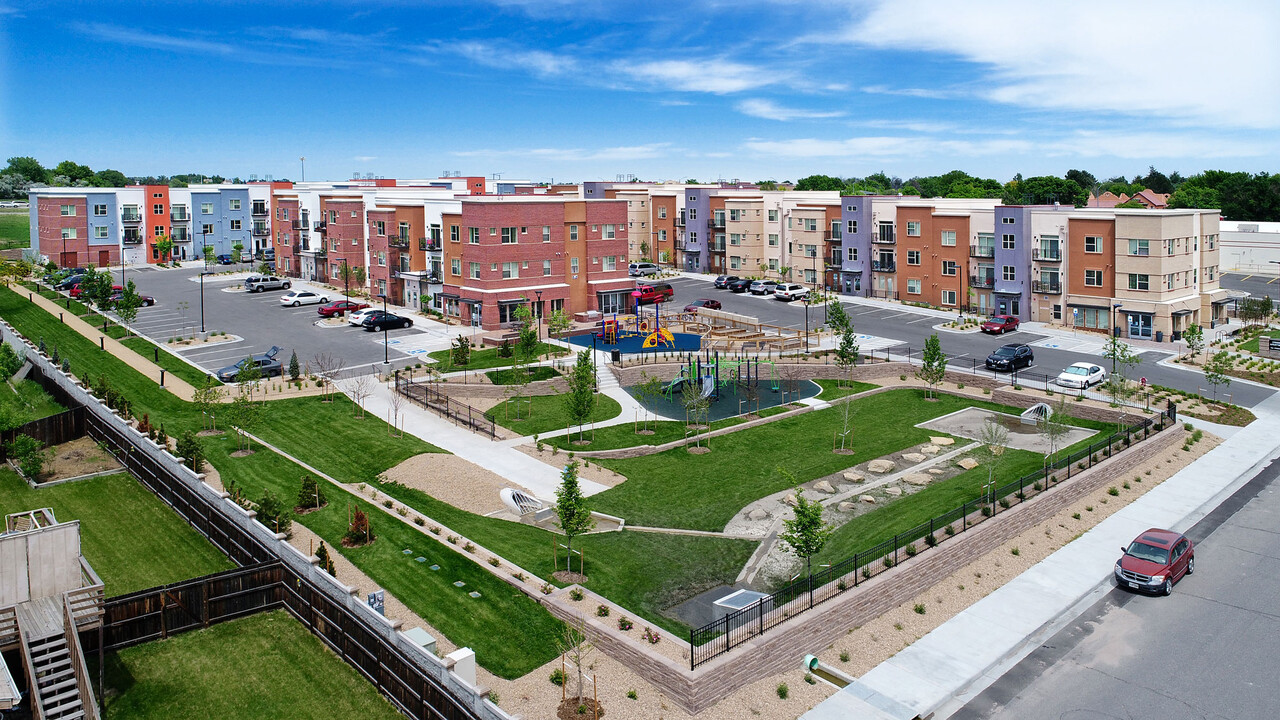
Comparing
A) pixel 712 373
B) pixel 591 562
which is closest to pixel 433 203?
pixel 712 373

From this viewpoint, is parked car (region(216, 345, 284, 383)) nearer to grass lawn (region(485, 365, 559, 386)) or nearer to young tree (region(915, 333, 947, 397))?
grass lawn (region(485, 365, 559, 386))

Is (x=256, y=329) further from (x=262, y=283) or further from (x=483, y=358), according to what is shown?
(x=262, y=283)

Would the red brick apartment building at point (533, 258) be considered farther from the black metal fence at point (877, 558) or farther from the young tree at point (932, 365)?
the black metal fence at point (877, 558)

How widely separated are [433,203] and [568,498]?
164 feet

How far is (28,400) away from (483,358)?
22.7m

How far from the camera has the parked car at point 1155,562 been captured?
91.0ft

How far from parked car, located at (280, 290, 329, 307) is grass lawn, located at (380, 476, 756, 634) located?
160 ft

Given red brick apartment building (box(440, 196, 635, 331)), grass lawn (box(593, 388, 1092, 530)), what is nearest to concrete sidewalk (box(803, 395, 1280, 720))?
grass lawn (box(593, 388, 1092, 530))

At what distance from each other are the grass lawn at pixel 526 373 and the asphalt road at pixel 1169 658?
102ft

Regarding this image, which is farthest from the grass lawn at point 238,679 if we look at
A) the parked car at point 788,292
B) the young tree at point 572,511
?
the parked car at point 788,292

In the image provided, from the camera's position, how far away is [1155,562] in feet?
92.4

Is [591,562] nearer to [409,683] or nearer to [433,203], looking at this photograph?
[409,683]

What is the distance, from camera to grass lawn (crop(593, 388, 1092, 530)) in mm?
33781

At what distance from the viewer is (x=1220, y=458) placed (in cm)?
4031
